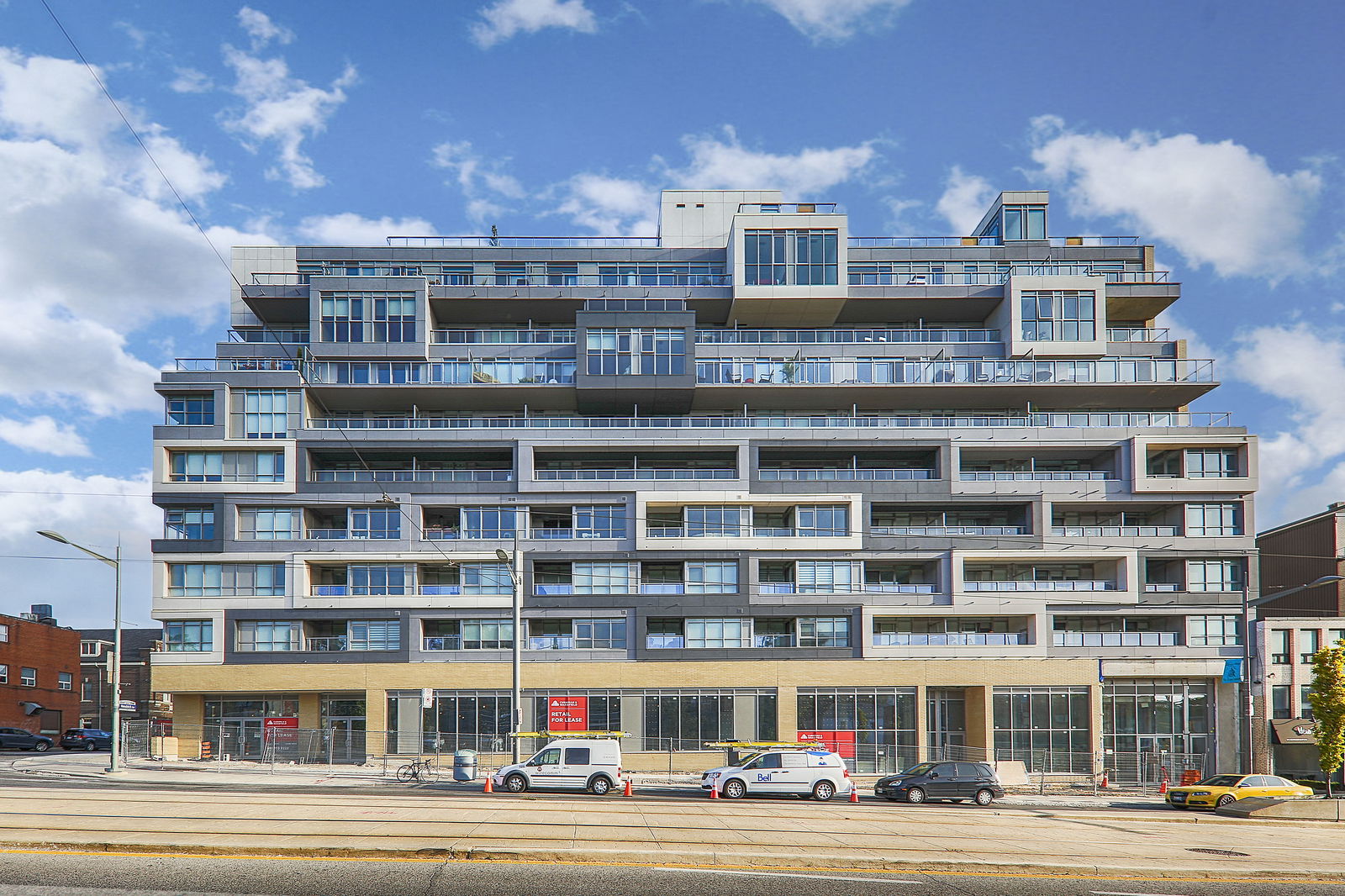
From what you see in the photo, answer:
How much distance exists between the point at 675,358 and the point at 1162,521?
2889 cm

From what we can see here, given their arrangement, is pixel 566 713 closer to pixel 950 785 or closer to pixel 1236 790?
pixel 950 785

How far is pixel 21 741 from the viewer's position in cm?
6078

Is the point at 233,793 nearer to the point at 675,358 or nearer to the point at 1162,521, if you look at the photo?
the point at 675,358

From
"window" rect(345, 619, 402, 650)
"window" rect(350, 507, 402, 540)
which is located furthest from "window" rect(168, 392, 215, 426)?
"window" rect(345, 619, 402, 650)

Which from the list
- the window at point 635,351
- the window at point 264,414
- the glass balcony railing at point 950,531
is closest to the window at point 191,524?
the window at point 264,414

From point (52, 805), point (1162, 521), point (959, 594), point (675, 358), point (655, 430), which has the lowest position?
point (52, 805)

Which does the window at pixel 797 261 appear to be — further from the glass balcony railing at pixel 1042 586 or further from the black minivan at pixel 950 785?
the black minivan at pixel 950 785

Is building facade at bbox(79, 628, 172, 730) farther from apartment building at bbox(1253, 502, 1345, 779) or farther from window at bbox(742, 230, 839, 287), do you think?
apartment building at bbox(1253, 502, 1345, 779)

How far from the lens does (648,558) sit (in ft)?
196

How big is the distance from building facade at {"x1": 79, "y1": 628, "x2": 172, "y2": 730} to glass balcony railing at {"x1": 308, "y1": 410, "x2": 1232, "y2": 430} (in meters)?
41.1

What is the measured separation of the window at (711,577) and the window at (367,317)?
2088 cm

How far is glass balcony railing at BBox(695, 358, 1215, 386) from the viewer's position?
209 feet

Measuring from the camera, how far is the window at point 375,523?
195ft


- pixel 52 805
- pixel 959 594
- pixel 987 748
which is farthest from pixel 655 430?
pixel 52 805
